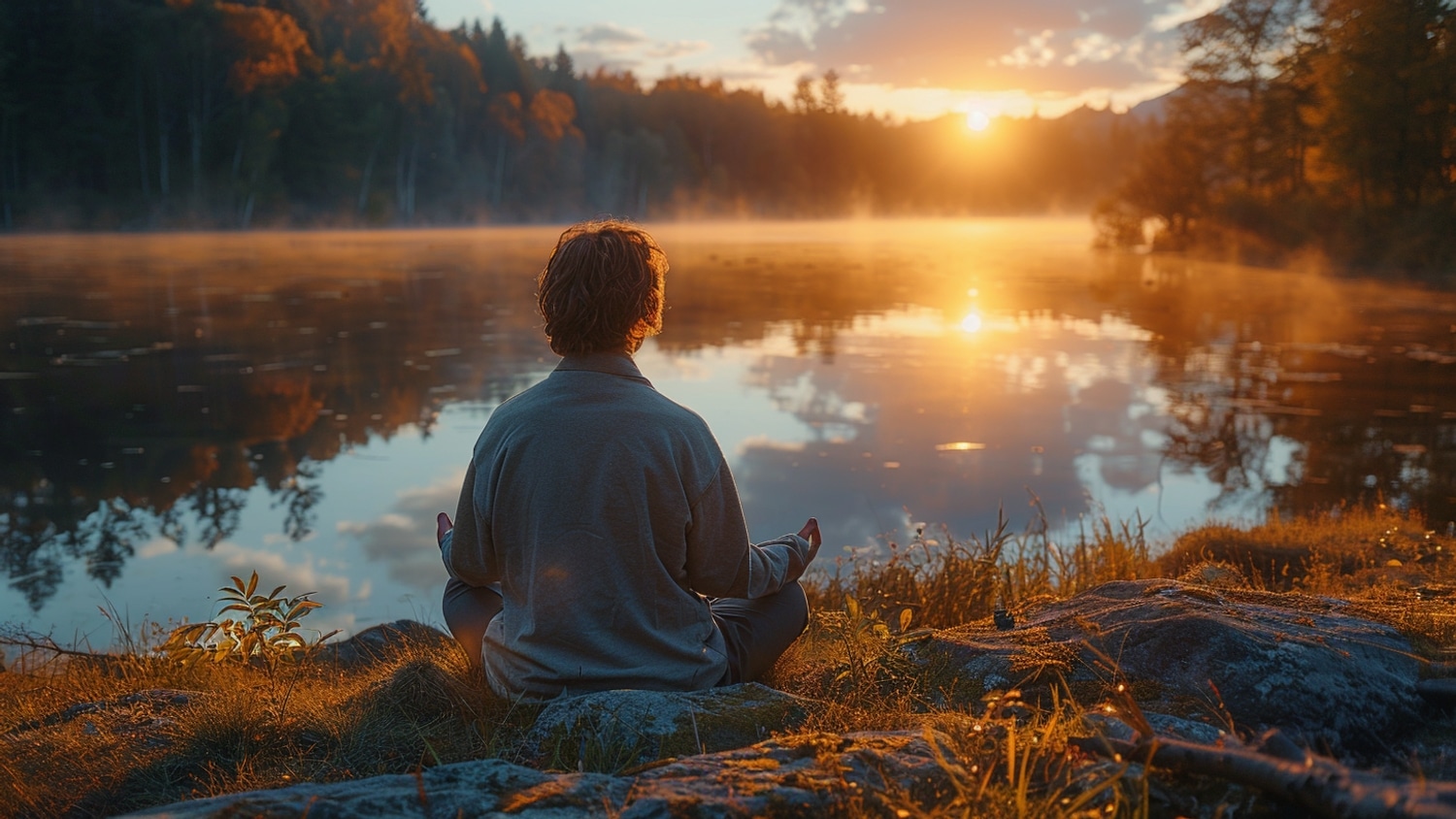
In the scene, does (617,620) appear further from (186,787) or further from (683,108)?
(683,108)

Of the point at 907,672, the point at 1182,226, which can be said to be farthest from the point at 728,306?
the point at 1182,226

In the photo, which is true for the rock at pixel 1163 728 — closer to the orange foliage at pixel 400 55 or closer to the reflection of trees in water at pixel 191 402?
the reflection of trees in water at pixel 191 402

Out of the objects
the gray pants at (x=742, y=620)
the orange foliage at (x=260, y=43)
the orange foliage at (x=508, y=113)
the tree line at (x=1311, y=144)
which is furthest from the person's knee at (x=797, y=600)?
the orange foliage at (x=508, y=113)

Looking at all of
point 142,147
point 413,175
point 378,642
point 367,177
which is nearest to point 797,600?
point 378,642

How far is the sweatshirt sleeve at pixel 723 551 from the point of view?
2834 mm

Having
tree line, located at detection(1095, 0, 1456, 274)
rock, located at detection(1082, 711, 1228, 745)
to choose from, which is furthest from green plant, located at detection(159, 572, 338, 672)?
tree line, located at detection(1095, 0, 1456, 274)

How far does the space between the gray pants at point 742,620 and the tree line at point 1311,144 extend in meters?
28.6

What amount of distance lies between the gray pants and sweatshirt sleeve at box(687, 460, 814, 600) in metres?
0.17

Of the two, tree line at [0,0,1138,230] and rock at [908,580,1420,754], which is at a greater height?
tree line at [0,0,1138,230]

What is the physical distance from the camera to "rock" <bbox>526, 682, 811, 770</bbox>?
7.97ft

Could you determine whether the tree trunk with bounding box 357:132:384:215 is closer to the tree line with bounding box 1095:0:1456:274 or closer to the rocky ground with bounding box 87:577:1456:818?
the tree line with bounding box 1095:0:1456:274

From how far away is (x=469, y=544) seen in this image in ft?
9.60

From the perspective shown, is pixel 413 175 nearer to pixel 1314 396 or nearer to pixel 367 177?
pixel 367 177

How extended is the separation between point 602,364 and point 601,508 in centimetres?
37
